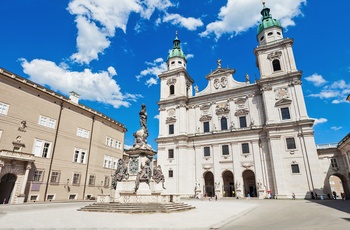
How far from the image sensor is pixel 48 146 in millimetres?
27984

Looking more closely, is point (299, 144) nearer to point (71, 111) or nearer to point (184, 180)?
point (184, 180)

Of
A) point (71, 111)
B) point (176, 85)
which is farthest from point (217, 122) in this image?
point (71, 111)

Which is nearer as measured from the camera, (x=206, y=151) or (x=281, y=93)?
(x=281, y=93)

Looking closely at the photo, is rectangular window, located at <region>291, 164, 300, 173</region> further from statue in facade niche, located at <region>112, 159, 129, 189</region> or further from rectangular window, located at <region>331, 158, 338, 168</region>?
statue in facade niche, located at <region>112, 159, 129, 189</region>

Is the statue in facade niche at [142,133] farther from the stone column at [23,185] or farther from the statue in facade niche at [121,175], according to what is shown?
the stone column at [23,185]

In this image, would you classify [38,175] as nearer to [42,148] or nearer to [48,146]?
[42,148]

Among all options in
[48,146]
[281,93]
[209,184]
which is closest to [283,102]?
[281,93]

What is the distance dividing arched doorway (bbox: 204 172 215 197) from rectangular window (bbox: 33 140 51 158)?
2655cm

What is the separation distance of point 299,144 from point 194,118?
19.5m

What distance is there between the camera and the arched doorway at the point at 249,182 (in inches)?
1459

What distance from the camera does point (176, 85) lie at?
154 ft

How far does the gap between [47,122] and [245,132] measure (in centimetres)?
3083

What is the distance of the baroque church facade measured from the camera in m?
32.8

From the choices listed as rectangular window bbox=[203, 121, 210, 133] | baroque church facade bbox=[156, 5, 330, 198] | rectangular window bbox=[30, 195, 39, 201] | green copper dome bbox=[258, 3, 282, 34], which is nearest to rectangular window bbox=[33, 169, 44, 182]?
rectangular window bbox=[30, 195, 39, 201]
